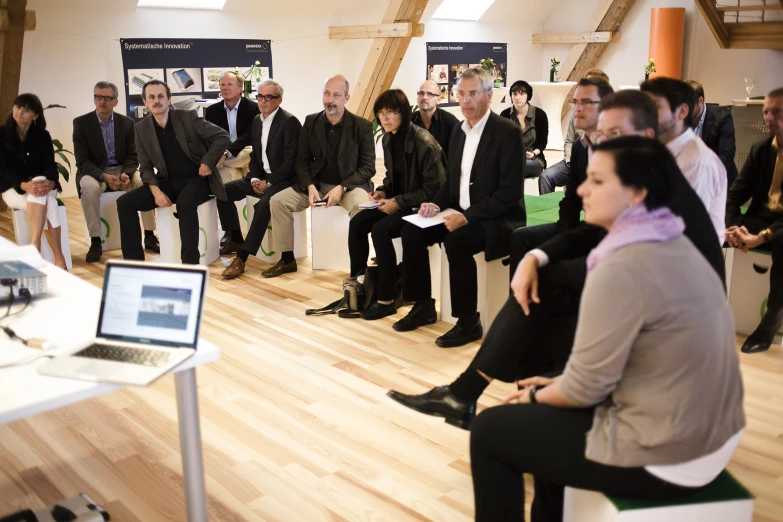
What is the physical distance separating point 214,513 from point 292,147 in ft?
11.0

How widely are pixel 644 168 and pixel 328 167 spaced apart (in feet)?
12.2

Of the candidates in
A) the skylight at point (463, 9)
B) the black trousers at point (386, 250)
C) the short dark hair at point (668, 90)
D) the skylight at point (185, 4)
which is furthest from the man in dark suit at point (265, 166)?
the skylight at point (463, 9)

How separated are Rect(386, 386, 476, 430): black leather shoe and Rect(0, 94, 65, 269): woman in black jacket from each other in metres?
3.61

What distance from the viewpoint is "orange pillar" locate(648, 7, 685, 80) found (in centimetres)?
1025

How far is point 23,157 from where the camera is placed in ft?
17.0

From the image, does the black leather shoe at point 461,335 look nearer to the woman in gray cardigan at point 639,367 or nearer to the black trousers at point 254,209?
the black trousers at point 254,209

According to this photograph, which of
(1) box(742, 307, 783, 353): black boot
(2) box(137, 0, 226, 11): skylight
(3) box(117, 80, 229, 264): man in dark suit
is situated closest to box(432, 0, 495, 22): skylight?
(2) box(137, 0, 226, 11): skylight

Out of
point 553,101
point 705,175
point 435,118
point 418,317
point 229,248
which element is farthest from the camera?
point 553,101

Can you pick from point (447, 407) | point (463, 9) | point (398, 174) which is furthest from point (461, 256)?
point (463, 9)

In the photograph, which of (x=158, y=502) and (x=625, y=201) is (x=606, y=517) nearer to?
(x=625, y=201)

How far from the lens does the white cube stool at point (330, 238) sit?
17.1ft

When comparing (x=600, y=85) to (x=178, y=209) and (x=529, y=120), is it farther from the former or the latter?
(x=529, y=120)

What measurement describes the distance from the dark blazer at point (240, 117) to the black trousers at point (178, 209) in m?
0.71

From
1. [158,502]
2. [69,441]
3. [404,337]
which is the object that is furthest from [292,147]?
[158,502]
